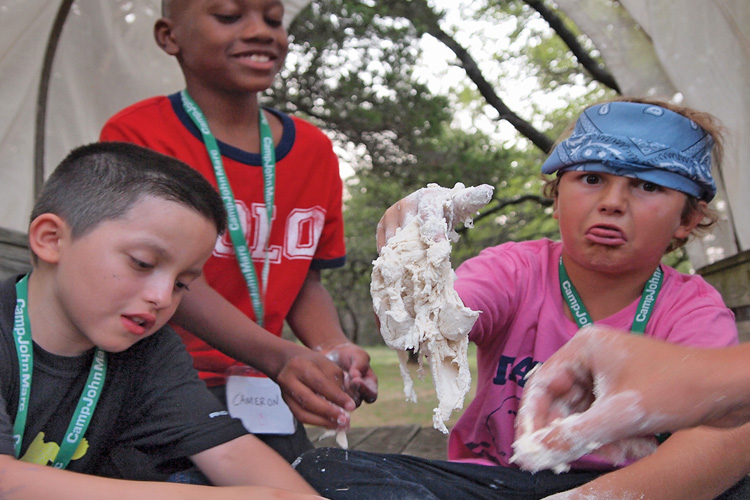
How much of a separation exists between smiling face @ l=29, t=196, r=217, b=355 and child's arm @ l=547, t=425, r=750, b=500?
2.94 ft

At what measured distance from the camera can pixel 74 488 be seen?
117cm

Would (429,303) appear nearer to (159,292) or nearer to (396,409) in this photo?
(159,292)

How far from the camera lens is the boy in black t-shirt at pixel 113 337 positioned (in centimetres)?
137

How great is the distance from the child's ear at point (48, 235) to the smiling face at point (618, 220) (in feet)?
3.89

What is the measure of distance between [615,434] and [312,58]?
18.7 ft

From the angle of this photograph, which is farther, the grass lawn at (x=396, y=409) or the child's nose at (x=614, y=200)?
the grass lawn at (x=396, y=409)

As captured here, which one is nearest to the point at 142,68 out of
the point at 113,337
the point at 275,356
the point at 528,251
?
the point at 275,356

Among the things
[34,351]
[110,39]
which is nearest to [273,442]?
[34,351]

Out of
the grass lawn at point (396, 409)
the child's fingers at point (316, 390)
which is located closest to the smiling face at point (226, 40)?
the child's fingers at point (316, 390)

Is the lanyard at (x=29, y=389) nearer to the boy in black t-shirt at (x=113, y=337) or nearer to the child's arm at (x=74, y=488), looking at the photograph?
the boy in black t-shirt at (x=113, y=337)

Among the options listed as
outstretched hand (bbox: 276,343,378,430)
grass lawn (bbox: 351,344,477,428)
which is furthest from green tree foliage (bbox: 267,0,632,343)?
outstretched hand (bbox: 276,343,378,430)

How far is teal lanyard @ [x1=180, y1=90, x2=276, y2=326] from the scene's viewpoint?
75.7 inches

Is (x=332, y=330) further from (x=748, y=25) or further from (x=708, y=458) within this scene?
(x=748, y=25)

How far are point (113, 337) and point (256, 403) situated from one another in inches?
26.9
